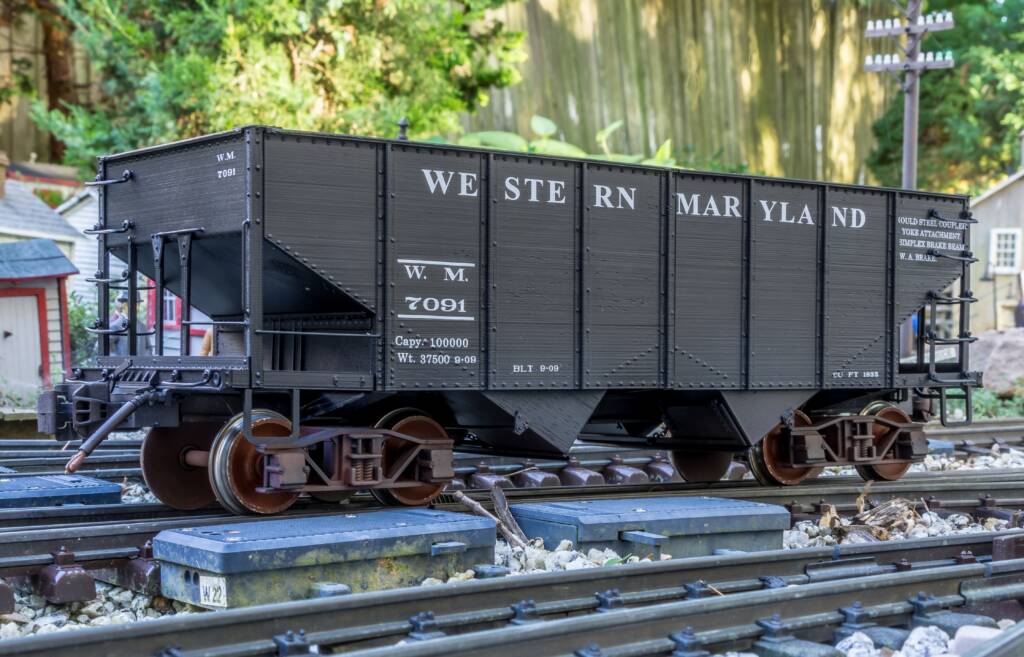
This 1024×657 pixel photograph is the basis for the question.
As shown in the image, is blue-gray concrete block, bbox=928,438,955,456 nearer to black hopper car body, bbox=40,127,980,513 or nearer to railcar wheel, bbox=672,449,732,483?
black hopper car body, bbox=40,127,980,513

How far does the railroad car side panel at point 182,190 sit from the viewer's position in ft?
30.1

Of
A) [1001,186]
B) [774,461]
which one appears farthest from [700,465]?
[1001,186]

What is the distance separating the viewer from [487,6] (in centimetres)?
2217

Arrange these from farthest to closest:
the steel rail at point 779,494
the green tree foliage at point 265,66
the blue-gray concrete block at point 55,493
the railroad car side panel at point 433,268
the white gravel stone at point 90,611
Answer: the green tree foliage at point 265,66, the steel rail at point 779,494, the railroad car side panel at point 433,268, the blue-gray concrete block at point 55,493, the white gravel stone at point 90,611

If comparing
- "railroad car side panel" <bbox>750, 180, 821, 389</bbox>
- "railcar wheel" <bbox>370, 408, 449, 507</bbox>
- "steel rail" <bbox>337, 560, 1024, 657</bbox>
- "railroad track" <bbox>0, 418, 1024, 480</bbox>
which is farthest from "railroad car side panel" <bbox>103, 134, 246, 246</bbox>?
"railroad car side panel" <bbox>750, 180, 821, 389</bbox>

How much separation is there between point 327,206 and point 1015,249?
28774 millimetres

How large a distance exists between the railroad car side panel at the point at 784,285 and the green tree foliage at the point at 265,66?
976cm

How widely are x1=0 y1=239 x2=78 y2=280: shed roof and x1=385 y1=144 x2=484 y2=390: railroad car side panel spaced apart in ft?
34.2

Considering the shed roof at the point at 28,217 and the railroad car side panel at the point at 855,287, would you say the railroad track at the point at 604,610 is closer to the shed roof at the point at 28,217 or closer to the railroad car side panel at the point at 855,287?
the railroad car side panel at the point at 855,287

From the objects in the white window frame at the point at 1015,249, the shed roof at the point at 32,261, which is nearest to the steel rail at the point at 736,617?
the shed roof at the point at 32,261

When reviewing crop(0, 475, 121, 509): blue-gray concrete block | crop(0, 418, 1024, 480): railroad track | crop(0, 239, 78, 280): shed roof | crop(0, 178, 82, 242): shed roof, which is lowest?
crop(0, 418, 1024, 480): railroad track

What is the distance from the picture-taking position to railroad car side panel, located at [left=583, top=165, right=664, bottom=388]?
34.8 ft

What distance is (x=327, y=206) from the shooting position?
9.30 meters

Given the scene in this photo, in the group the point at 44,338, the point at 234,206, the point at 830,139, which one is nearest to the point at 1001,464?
the point at 234,206
